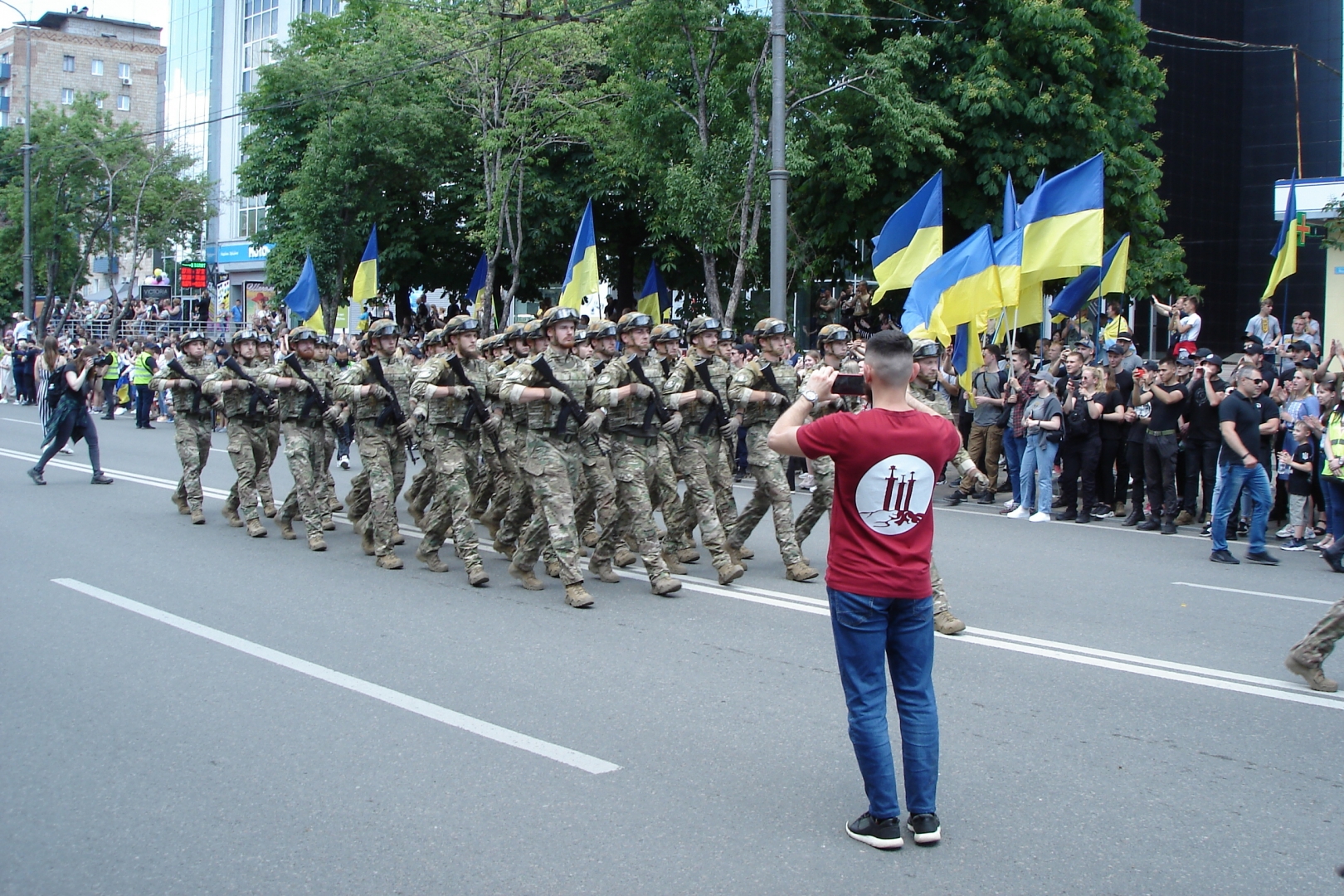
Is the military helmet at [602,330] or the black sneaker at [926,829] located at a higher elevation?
the military helmet at [602,330]

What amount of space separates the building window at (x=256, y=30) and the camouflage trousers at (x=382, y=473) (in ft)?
169

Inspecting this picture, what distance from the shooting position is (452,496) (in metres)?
9.22

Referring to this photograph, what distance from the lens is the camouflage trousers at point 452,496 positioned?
9.10m

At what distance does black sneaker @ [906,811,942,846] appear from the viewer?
431 cm

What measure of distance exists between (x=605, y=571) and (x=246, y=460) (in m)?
4.43

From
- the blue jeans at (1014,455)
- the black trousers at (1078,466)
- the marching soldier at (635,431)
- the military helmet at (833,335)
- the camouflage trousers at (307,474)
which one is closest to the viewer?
the marching soldier at (635,431)

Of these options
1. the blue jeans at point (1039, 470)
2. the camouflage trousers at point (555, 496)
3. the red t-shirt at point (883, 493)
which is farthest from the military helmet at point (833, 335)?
the red t-shirt at point (883, 493)

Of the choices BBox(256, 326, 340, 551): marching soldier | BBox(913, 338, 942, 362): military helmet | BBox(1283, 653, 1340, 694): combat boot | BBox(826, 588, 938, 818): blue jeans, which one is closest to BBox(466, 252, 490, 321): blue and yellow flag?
BBox(256, 326, 340, 551): marching soldier

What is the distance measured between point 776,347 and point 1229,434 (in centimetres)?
385

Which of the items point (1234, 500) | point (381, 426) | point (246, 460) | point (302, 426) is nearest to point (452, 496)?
point (381, 426)

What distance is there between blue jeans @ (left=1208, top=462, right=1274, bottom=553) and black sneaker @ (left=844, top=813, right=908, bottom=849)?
280 inches

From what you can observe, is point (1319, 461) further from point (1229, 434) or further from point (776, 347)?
point (776, 347)

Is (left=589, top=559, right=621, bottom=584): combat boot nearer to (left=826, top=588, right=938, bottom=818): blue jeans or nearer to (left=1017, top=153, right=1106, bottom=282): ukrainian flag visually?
A: (left=826, top=588, right=938, bottom=818): blue jeans

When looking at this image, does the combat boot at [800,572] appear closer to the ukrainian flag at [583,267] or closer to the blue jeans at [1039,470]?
the blue jeans at [1039,470]
